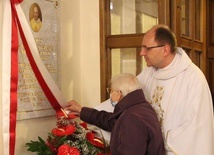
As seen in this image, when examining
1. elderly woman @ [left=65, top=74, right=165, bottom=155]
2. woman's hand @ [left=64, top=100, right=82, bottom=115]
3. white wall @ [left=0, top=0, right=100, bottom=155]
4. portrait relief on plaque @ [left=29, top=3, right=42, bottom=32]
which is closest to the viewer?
elderly woman @ [left=65, top=74, right=165, bottom=155]

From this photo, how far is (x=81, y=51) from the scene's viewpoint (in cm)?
295

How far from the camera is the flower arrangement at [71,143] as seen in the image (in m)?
2.25

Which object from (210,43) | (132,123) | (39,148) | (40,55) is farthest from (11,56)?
(210,43)

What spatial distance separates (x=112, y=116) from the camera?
7.35ft

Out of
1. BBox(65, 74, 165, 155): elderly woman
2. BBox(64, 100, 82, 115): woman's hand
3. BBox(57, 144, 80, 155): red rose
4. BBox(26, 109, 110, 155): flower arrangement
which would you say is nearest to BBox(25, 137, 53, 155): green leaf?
BBox(26, 109, 110, 155): flower arrangement

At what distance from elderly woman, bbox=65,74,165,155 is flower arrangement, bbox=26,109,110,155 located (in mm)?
205

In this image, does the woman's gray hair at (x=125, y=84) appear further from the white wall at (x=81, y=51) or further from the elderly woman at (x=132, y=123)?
the white wall at (x=81, y=51)

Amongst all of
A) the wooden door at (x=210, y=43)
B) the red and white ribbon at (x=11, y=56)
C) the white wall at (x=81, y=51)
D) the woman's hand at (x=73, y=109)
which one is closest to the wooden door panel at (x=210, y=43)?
the wooden door at (x=210, y=43)

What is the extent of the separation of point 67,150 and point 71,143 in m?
0.10

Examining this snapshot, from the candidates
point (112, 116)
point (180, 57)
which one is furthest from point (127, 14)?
point (112, 116)

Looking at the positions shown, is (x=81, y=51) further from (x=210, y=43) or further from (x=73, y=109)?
(x=210, y=43)

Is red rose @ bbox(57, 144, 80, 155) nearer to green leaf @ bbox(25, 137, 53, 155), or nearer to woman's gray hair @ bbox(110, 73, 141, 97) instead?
green leaf @ bbox(25, 137, 53, 155)

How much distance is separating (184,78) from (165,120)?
0.94 feet

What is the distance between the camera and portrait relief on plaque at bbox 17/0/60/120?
232 cm
